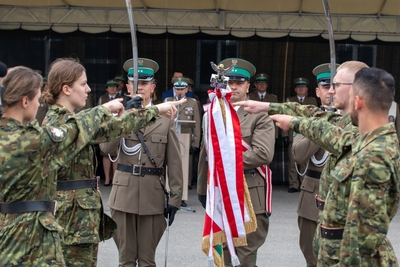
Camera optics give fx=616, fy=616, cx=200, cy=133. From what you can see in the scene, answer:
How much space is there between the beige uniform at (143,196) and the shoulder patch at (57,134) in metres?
1.85

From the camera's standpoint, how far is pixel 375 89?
3.06 m

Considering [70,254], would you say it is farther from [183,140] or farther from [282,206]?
[282,206]

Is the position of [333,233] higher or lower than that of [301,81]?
lower

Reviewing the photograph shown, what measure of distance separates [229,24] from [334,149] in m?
7.54

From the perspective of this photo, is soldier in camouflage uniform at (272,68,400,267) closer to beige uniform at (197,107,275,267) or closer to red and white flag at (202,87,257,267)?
red and white flag at (202,87,257,267)

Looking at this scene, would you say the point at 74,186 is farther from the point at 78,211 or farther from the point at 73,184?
the point at 78,211

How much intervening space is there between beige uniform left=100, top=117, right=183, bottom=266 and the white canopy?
5607mm

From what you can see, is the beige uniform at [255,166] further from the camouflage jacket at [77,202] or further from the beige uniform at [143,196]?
the camouflage jacket at [77,202]

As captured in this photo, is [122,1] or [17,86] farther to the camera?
[122,1]

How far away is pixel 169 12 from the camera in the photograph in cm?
1062

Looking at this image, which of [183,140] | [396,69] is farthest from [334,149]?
[396,69]

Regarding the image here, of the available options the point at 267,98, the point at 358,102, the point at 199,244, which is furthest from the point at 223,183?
the point at 267,98

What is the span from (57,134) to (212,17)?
7.81 m

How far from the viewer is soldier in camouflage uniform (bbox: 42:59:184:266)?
3971 millimetres
